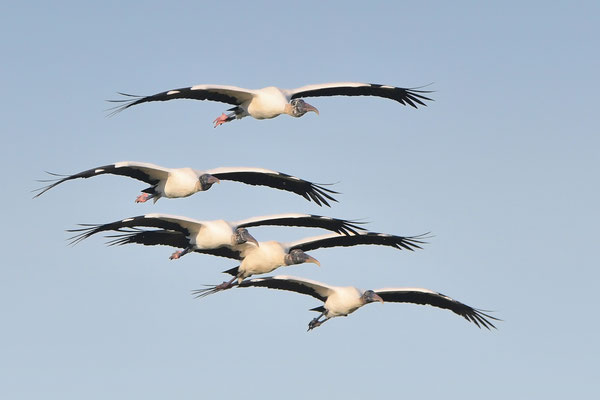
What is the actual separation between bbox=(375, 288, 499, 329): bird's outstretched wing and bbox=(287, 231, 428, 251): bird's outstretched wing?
3.82 ft

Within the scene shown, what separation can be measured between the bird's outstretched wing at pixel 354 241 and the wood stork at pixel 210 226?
0.37 m

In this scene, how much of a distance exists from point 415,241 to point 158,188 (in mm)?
6692

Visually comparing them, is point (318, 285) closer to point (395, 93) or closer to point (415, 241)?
point (415, 241)

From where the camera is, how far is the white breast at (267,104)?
111 feet

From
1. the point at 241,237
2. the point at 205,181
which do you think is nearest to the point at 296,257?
the point at 241,237

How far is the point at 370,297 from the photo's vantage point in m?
35.0

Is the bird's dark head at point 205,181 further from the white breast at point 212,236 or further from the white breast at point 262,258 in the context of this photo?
the white breast at point 262,258

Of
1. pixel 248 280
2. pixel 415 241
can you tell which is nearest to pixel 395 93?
pixel 415 241

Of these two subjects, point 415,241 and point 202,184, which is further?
point 415,241

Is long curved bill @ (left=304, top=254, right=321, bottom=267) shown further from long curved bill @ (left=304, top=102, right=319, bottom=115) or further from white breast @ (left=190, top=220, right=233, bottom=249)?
long curved bill @ (left=304, top=102, right=319, bottom=115)

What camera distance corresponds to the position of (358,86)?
35.8 m

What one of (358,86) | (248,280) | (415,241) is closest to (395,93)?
(358,86)

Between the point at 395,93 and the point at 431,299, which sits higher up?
the point at 395,93

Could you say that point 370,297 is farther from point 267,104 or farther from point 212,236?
point 267,104
